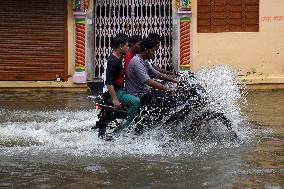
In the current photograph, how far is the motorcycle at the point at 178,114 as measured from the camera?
30.6ft

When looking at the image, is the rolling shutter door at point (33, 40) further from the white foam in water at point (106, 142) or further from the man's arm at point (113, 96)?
the man's arm at point (113, 96)

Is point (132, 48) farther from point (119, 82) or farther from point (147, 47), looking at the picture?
point (119, 82)

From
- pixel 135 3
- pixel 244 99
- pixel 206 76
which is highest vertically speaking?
pixel 135 3

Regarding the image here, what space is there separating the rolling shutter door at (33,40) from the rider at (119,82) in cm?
1009

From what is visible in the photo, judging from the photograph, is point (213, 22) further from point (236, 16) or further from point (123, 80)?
point (123, 80)

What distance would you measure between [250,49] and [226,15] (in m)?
1.27

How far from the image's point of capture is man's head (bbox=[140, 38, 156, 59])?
31.4ft

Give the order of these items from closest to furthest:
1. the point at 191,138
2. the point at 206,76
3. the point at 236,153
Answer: the point at 236,153 < the point at 191,138 < the point at 206,76

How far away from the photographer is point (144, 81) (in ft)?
30.6

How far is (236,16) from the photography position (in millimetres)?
19453

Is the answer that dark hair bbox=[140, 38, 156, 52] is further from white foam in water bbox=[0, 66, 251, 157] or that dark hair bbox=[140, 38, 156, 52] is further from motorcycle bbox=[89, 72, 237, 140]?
white foam in water bbox=[0, 66, 251, 157]

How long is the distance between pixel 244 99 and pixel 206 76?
5686 mm

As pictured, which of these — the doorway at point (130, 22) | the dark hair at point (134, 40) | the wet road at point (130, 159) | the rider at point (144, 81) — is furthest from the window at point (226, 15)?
the rider at point (144, 81)

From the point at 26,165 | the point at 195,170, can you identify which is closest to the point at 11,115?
the point at 26,165
